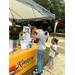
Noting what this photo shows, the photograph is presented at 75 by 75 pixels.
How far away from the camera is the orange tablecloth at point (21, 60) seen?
57.0 inches

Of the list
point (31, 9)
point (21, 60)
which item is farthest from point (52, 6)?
point (21, 60)

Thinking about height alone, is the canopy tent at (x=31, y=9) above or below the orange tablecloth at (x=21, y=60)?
above

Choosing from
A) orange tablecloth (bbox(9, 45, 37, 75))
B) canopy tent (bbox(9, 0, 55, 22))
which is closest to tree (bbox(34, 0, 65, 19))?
canopy tent (bbox(9, 0, 55, 22))

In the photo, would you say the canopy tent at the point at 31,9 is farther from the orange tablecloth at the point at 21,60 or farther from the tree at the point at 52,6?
the tree at the point at 52,6

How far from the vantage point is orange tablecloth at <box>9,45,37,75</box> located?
1449mm

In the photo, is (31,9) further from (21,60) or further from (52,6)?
(52,6)

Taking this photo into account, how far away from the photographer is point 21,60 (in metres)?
1.65

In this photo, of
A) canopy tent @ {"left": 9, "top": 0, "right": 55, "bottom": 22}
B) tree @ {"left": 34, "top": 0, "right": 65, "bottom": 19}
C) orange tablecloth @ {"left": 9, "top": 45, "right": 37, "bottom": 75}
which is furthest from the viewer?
tree @ {"left": 34, "top": 0, "right": 65, "bottom": 19}

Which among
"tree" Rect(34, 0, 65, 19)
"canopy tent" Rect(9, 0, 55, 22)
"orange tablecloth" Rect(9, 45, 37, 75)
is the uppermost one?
"tree" Rect(34, 0, 65, 19)

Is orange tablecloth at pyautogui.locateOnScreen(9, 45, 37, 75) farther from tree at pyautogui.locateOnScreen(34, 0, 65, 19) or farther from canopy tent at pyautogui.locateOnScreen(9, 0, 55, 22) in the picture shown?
tree at pyautogui.locateOnScreen(34, 0, 65, 19)

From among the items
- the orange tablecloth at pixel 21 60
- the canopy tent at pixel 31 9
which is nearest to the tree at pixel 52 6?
the canopy tent at pixel 31 9
